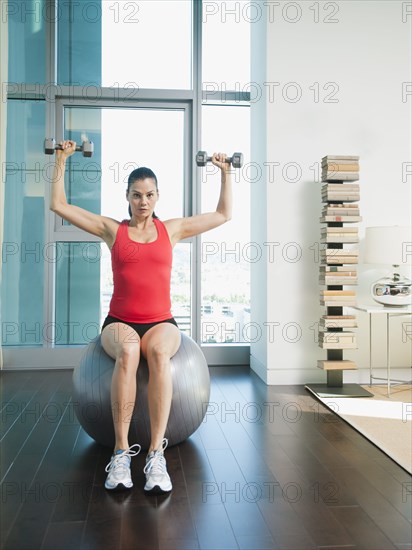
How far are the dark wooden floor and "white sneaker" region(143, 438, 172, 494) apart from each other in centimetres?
3

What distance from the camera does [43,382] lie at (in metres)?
3.93

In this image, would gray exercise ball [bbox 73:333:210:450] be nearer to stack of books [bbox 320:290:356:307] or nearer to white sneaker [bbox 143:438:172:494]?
white sneaker [bbox 143:438:172:494]

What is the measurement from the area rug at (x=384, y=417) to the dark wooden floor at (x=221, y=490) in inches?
2.5

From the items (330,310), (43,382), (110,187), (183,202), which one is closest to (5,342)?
(43,382)

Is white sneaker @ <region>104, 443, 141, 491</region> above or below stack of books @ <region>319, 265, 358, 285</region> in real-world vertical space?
below

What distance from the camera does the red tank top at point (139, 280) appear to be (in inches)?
97.2

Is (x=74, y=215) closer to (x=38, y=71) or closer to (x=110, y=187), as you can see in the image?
(x=110, y=187)

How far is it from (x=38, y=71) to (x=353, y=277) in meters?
2.92

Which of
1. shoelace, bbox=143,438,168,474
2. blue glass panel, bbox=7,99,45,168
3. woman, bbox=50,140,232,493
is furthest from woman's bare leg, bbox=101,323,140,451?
blue glass panel, bbox=7,99,45,168

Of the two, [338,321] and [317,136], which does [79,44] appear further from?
[338,321]

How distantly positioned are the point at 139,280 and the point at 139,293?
6 centimetres

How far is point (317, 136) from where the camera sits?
3961 mm

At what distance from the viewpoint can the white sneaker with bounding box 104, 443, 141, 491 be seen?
6.80 ft

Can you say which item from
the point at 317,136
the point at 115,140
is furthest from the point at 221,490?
the point at 115,140
